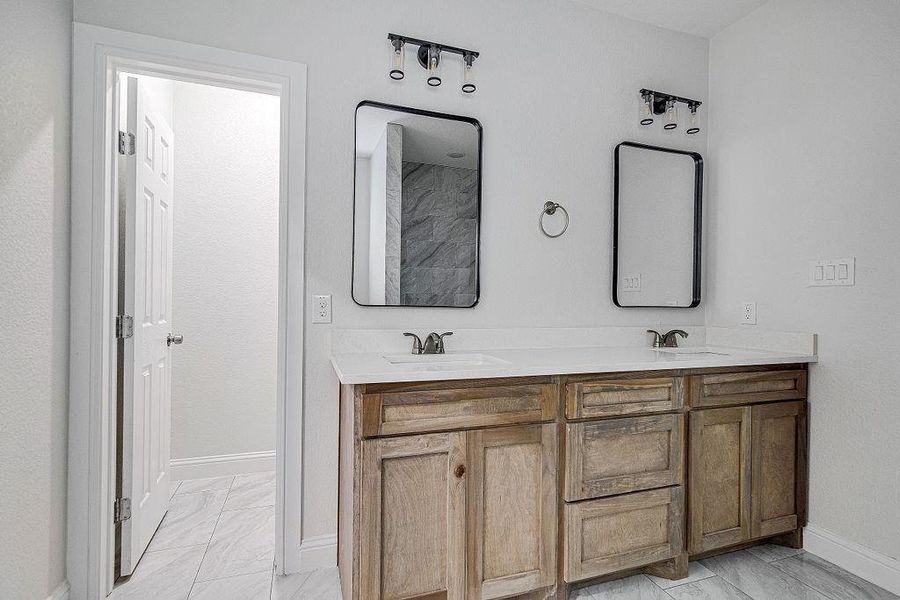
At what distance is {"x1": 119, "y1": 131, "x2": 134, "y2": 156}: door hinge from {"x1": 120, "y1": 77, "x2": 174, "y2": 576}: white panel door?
18 mm

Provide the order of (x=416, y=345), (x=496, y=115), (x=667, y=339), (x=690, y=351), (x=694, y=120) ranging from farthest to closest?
(x=694, y=120)
(x=667, y=339)
(x=690, y=351)
(x=496, y=115)
(x=416, y=345)

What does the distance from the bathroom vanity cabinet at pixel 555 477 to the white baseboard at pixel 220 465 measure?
1.29 m

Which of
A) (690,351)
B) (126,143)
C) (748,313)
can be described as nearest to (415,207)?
(126,143)

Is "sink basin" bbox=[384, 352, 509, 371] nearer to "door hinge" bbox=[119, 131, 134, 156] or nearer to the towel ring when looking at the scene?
the towel ring

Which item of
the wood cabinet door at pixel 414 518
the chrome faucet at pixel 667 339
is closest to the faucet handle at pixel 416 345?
the wood cabinet door at pixel 414 518

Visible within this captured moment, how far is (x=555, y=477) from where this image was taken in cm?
169

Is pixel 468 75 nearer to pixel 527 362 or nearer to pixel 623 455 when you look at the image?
pixel 527 362

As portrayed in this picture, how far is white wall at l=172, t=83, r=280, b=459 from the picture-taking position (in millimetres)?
2832

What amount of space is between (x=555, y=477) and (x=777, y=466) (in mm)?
1133

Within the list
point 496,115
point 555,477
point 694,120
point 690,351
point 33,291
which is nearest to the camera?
point 33,291

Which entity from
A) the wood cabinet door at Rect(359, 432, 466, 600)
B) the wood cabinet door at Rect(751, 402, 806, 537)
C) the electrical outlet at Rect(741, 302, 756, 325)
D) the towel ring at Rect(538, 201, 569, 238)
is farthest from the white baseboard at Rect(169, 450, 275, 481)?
the electrical outlet at Rect(741, 302, 756, 325)

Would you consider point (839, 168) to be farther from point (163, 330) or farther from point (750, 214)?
point (163, 330)

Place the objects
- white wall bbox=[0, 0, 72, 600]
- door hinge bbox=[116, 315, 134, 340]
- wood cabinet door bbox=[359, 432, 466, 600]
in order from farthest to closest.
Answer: door hinge bbox=[116, 315, 134, 340]
wood cabinet door bbox=[359, 432, 466, 600]
white wall bbox=[0, 0, 72, 600]

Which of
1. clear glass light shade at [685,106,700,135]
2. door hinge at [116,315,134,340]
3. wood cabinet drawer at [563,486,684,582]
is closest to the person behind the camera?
wood cabinet drawer at [563,486,684,582]
